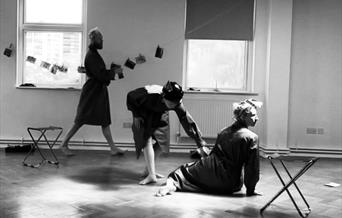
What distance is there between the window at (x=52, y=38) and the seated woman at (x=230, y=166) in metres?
3.22

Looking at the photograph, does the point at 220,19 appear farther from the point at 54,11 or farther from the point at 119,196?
the point at 119,196

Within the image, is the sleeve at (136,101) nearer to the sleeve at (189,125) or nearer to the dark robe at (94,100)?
the sleeve at (189,125)

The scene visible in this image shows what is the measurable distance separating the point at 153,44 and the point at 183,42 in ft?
1.46

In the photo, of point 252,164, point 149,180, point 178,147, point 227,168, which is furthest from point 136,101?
point 178,147

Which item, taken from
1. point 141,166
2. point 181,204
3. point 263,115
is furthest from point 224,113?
point 181,204

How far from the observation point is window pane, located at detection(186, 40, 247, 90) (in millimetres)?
7266

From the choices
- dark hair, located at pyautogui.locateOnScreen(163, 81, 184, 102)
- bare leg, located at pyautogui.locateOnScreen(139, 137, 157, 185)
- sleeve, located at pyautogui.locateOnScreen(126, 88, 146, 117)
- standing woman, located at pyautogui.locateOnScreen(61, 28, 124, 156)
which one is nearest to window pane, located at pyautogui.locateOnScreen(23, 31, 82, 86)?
standing woman, located at pyautogui.locateOnScreen(61, 28, 124, 156)

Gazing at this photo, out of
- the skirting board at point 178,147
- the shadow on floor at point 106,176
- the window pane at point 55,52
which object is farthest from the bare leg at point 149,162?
the window pane at point 55,52

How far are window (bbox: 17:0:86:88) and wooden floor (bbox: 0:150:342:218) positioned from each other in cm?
175

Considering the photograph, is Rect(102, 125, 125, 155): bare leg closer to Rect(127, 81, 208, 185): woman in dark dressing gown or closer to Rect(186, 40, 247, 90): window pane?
Rect(186, 40, 247, 90): window pane

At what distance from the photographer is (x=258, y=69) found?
281 inches

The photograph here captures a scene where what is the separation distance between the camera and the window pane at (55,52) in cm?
714

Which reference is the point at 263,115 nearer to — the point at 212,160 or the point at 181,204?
the point at 212,160

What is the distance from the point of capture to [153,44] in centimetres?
706
